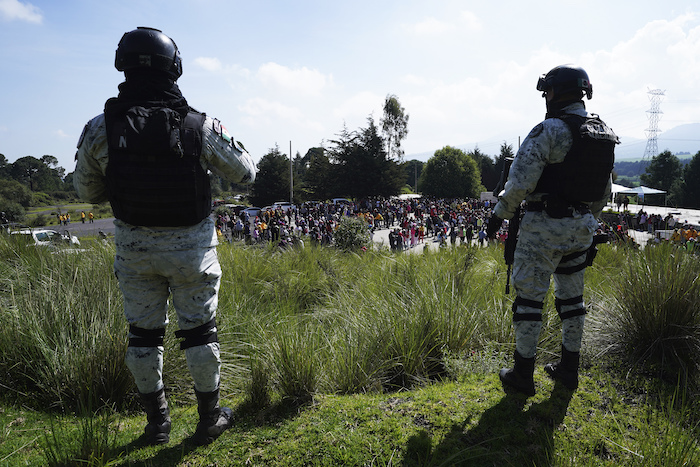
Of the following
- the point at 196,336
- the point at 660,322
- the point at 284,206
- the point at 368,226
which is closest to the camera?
the point at 196,336

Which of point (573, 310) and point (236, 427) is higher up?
point (573, 310)

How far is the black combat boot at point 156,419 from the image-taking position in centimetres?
178

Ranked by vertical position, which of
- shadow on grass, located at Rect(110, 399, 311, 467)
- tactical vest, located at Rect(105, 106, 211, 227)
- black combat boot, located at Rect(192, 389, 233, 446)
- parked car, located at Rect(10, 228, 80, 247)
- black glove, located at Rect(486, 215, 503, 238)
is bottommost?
shadow on grass, located at Rect(110, 399, 311, 467)

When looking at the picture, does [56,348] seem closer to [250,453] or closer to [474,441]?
[250,453]

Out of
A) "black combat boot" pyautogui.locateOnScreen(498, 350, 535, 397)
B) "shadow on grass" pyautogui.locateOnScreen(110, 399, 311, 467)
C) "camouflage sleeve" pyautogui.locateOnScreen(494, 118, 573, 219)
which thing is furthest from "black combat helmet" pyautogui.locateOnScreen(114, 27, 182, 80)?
Result: "black combat boot" pyautogui.locateOnScreen(498, 350, 535, 397)

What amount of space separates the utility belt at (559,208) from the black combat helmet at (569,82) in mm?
644

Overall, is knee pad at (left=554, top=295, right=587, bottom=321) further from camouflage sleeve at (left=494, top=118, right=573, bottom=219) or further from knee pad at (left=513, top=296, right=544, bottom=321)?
camouflage sleeve at (left=494, top=118, right=573, bottom=219)

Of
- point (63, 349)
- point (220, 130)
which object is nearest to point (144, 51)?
point (220, 130)

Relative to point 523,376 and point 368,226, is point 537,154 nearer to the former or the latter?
point 523,376

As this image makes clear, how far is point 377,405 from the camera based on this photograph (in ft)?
6.47

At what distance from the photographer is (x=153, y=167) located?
1.72m

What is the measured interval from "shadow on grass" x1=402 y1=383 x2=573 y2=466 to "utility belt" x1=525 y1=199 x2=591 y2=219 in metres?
1.02

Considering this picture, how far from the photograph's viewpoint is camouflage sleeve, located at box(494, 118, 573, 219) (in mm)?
2043

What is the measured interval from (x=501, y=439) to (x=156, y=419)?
1656 millimetres
